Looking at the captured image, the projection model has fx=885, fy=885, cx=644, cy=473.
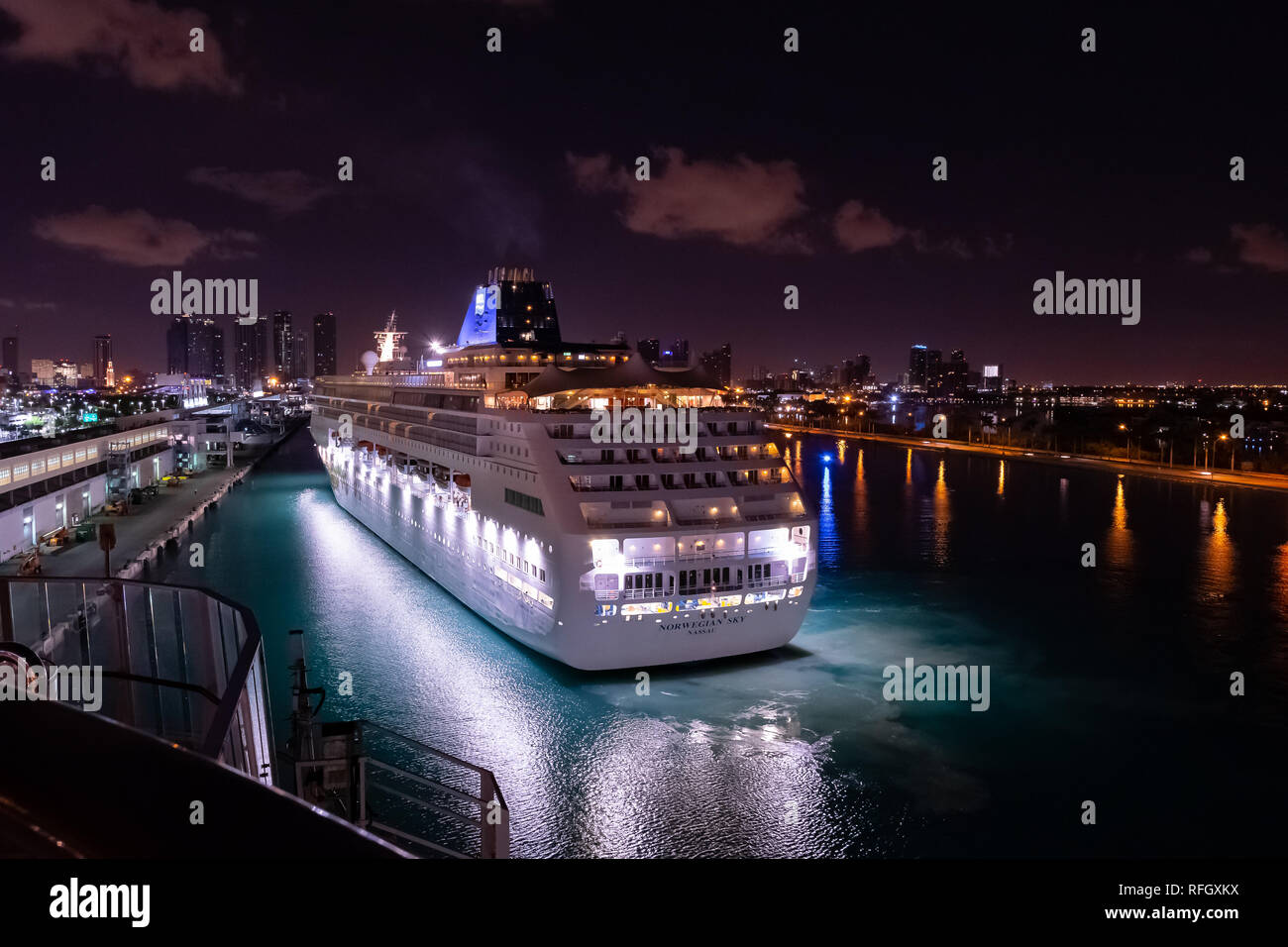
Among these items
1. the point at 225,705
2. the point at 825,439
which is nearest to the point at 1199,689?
the point at 225,705

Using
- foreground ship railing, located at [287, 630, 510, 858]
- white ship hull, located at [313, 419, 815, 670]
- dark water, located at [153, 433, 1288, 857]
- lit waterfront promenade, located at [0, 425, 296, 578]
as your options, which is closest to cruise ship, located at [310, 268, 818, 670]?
white ship hull, located at [313, 419, 815, 670]

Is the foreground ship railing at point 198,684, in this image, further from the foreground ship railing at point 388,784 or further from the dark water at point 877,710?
the dark water at point 877,710

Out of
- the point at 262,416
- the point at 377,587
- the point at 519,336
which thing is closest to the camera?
the point at 377,587

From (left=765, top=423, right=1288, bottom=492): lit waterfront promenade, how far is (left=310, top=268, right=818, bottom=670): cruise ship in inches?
1323

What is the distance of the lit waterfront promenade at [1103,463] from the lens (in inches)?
2211

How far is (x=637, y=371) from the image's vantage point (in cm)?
2183

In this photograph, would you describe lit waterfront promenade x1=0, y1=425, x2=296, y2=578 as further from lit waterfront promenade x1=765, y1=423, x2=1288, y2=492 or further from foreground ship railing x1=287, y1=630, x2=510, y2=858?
lit waterfront promenade x1=765, y1=423, x2=1288, y2=492

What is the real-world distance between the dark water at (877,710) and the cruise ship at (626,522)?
98 cm

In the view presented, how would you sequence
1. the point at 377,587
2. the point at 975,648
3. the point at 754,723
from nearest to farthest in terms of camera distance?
the point at 754,723 < the point at 975,648 < the point at 377,587

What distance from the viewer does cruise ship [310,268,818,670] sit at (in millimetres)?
17297

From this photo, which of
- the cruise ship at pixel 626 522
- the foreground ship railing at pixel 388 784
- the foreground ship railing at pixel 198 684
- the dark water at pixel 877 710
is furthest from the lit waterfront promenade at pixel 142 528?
the cruise ship at pixel 626 522

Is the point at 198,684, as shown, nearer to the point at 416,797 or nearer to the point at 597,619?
the point at 416,797
